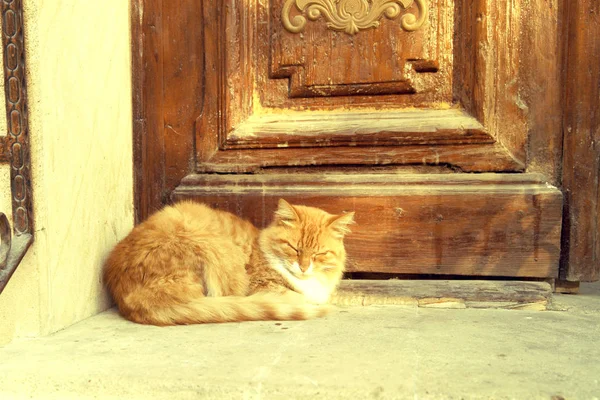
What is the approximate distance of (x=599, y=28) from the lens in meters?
1.88

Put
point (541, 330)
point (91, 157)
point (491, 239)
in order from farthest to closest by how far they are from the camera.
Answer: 1. point (491, 239)
2. point (91, 157)
3. point (541, 330)

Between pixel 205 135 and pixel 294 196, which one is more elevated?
pixel 205 135

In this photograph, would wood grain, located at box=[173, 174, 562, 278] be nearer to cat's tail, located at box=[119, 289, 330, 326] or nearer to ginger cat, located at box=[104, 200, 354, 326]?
ginger cat, located at box=[104, 200, 354, 326]

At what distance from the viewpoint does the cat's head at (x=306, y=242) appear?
2.02 metres

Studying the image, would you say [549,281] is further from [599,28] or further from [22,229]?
[22,229]

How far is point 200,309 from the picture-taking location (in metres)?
1.61

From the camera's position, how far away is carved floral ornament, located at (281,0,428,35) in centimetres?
202

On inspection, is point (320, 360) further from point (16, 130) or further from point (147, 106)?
point (147, 106)

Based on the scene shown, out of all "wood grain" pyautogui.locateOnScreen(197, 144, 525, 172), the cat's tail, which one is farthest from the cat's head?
the cat's tail

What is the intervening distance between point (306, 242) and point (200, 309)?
2.01ft

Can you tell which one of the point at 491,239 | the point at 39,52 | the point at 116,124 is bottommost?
the point at 491,239

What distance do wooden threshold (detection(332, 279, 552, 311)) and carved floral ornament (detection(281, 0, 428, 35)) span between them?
1.09m

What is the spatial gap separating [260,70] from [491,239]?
125 centimetres

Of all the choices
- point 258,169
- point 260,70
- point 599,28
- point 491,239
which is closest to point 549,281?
point 491,239
